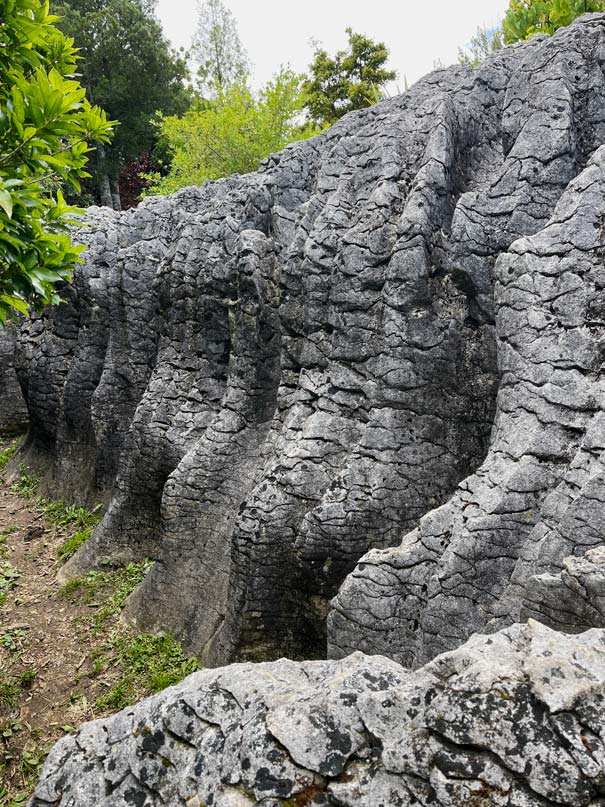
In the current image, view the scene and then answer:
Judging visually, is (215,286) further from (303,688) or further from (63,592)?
(303,688)

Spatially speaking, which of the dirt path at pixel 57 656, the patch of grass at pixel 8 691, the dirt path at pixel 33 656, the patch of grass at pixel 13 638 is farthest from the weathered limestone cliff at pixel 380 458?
the patch of grass at pixel 8 691

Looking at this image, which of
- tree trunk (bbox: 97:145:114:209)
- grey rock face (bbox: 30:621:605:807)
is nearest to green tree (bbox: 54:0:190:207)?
tree trunk (bbox: 97:145:114:209)

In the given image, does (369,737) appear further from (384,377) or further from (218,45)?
(218,45)

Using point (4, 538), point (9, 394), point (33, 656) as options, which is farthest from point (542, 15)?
point (9, 394)

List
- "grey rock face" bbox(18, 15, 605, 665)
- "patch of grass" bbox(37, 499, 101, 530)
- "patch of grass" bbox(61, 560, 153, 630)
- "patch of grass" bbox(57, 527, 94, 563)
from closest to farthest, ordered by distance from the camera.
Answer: "grey rock face" bbox(18, 15, 605, 665) < "patch of grass" bbox(61, 560, 153, 630) < "patch of grass" bbox(57, 527, 94, 563) < "patch of grass" bbox(37, 499, 101, 530)

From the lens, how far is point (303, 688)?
3328 millimetres

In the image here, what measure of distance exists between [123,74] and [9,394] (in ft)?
71.8

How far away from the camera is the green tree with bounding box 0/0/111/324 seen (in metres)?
4.84

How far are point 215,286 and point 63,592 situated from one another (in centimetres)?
547

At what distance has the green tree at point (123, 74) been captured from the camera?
32594mm

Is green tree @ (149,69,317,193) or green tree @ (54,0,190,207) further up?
green tree @ (54,0,190,207)

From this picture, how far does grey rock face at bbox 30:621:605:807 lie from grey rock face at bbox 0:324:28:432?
1626 cm

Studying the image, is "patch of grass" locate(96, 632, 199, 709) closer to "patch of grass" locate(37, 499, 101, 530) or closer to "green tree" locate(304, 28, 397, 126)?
"patch of grass" locate(37, 499, 101, 530)

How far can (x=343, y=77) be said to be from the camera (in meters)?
27.6
